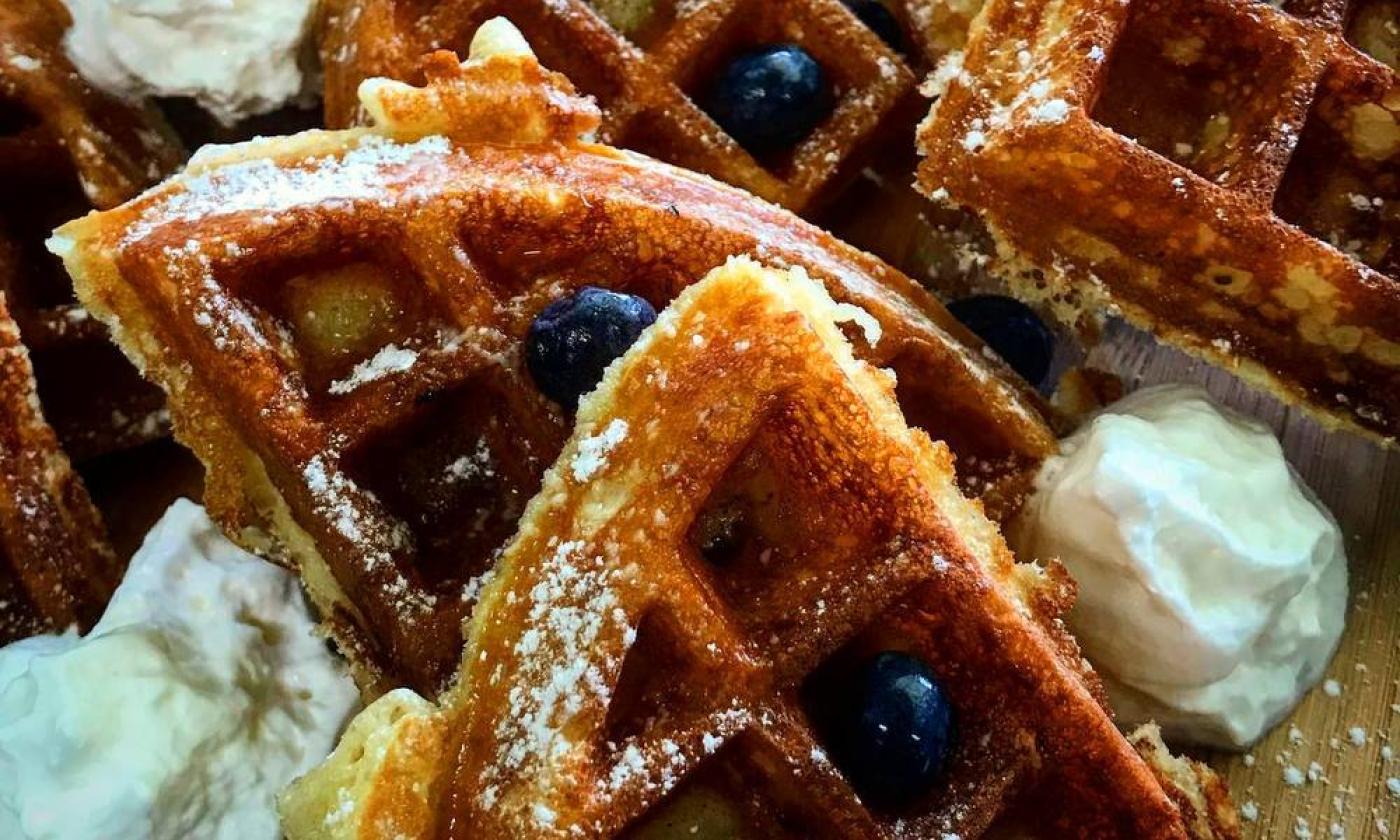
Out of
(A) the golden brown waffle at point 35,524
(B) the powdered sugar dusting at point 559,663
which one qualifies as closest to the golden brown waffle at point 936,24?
(B) the powdered sugar dusting at point 559,663

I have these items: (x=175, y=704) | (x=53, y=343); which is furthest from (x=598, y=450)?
(x=53, y=343)

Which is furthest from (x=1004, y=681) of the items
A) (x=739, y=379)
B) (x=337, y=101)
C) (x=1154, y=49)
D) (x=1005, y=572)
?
(x=337, y=101)

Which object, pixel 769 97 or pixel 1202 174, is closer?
pixel 1202 174

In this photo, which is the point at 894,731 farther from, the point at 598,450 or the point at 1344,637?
the point at 1344,637

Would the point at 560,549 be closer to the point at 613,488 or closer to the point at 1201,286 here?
the point at 613,488

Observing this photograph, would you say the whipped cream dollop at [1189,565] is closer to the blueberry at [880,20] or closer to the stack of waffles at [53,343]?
the blueberry at [880,20]
